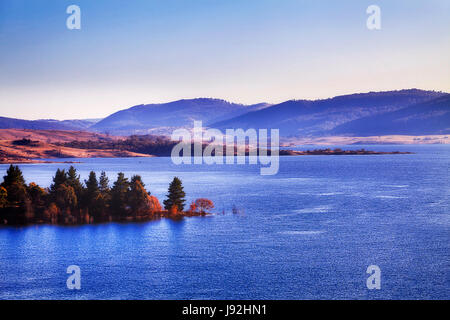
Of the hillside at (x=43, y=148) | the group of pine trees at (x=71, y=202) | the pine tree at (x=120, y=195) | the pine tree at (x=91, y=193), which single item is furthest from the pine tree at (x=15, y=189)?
the hillside at (x=43, y=148)

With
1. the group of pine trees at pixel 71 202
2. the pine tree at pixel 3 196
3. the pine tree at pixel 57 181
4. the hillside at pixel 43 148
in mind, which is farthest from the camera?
the hillside at pixel 43 148

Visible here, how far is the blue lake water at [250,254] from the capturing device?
85.3 ft

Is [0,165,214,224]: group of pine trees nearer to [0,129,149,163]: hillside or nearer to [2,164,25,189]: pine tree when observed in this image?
[2,164,25,189]: pine tree

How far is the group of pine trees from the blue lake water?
1.62 meters

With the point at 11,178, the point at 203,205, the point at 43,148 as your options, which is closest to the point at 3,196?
the point at 11,178

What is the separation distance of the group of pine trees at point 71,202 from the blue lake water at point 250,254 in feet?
5.31

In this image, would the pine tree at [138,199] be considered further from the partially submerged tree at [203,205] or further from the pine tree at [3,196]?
the pine tree at [3,196]

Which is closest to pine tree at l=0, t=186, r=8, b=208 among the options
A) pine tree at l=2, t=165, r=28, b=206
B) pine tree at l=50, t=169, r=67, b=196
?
pine tree at l=2, t=165, r=28, b=206

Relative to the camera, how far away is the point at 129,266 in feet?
101

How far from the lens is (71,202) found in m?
42.6

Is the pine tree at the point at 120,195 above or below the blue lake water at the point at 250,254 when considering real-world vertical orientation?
above
